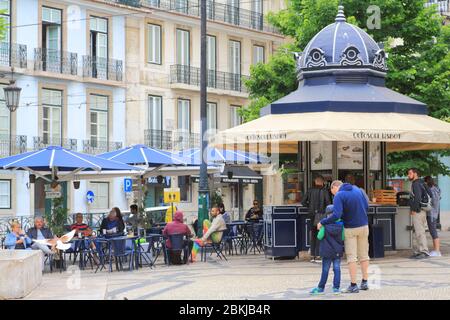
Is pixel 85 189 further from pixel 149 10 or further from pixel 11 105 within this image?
pixel 11 105

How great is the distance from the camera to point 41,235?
830 inches

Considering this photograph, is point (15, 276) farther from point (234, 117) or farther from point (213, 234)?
point (234, 117)

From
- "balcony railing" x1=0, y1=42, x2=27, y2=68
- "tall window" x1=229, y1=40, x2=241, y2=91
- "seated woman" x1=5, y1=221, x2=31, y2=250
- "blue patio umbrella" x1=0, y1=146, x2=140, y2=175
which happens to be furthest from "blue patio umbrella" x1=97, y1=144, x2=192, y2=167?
"tall window" x1=229, y1=40, x2=241, y2=91

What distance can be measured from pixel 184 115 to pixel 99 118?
5.32m

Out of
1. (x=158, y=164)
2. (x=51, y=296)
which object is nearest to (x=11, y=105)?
(x=158, y=164)

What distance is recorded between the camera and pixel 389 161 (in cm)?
2830

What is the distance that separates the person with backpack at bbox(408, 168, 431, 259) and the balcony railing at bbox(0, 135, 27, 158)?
68.8 ft

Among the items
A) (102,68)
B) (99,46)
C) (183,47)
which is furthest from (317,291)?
(183,47)

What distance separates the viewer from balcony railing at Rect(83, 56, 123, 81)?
138 feet

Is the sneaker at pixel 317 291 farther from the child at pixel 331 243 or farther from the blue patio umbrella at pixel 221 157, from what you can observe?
the blue patio umbrella at pixel 221 157

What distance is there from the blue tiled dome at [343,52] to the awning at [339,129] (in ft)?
4.47

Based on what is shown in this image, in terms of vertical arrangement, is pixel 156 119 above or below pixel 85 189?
above
